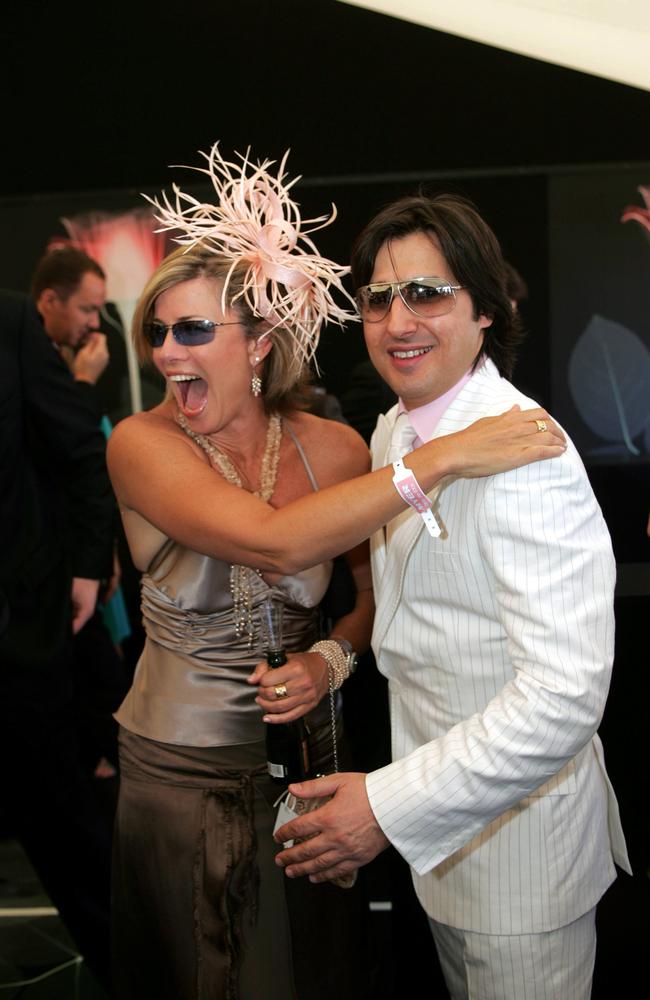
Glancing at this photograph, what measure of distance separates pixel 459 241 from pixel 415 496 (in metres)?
0.50

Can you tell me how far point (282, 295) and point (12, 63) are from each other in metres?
2.12

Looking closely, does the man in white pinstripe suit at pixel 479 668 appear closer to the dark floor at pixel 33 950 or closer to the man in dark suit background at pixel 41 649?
the man in dark suit background at pixel 41 649

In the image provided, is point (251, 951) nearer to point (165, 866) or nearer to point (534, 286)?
point (165, 866)

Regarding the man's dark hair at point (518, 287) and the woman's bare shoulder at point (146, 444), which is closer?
the woman's bare shoulder at point (146, 444)

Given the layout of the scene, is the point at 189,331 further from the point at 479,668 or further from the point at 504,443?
the point at 479,668

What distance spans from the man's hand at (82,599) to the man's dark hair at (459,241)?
1681 millimetres

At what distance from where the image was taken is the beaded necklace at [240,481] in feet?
6.97

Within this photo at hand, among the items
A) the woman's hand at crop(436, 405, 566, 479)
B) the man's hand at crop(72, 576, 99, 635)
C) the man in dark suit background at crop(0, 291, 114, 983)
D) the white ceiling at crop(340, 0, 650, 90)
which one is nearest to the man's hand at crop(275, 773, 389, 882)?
the woman's hand at crop(436, 405, 566, 479)

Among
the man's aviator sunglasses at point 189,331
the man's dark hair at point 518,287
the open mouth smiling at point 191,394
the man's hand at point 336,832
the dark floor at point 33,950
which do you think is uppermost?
the man's dark hair at point 518,287

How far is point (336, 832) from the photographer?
5.44ft

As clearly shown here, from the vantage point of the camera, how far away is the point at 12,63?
370 centimetres

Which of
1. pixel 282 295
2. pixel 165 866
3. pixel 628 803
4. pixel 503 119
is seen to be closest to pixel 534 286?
pixel 503 119

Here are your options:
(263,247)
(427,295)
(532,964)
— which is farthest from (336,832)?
(263,247)

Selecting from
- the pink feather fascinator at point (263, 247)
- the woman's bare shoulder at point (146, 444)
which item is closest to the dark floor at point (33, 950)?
the woman's bare shoulder at point (146, 444)
